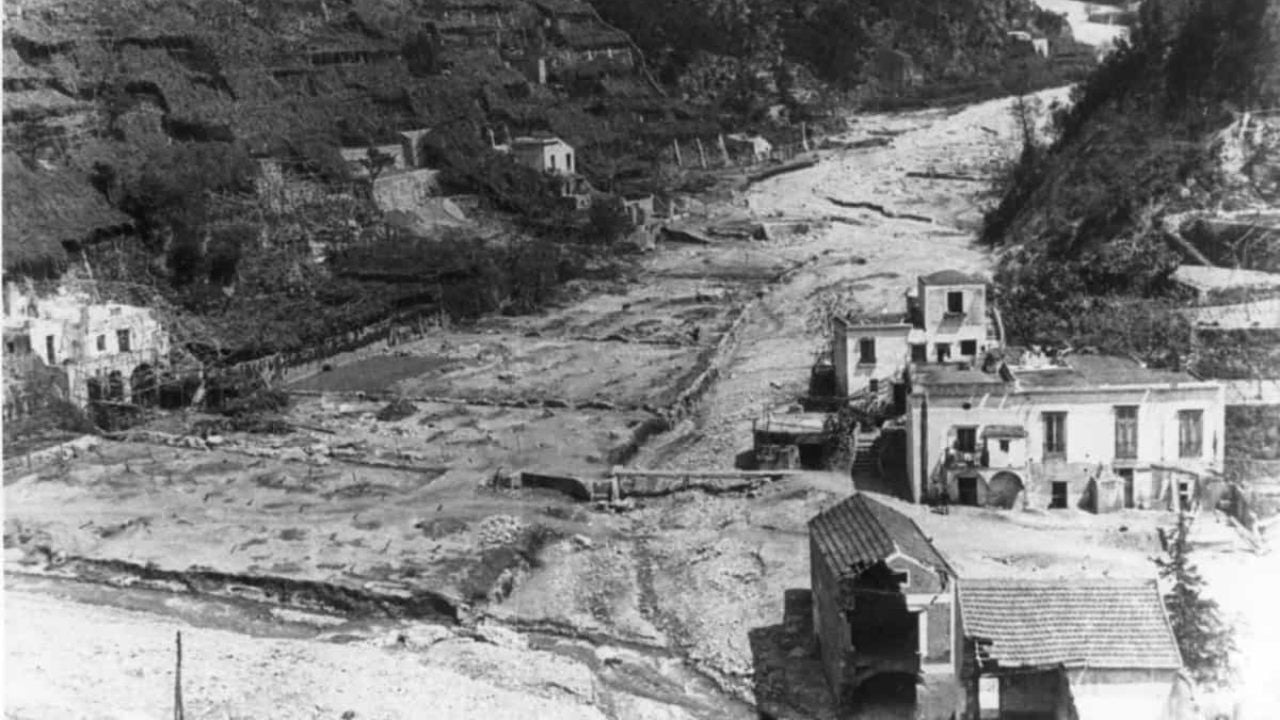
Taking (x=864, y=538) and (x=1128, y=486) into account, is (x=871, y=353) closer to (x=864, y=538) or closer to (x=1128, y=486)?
(x=1128, y=486)

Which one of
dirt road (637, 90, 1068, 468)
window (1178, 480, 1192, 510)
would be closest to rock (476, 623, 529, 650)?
dirt road (637, 90, 1068, 468)

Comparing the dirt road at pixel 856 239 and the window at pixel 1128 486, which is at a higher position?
the dirt road at pixel 856 239

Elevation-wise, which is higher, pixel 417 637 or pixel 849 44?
pixel 849 44

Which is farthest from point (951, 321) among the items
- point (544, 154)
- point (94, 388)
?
point (544, 154)

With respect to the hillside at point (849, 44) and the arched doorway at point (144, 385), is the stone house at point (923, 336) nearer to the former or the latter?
the arched doorway at point (144, 385)

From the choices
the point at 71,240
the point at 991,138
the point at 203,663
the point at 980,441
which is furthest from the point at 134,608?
the point at 991,138

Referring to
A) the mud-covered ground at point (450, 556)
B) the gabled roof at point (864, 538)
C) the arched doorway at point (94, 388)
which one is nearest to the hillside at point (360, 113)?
the arched doorway at point (94, 388)

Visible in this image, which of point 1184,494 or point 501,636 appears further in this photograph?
point 1184,494
